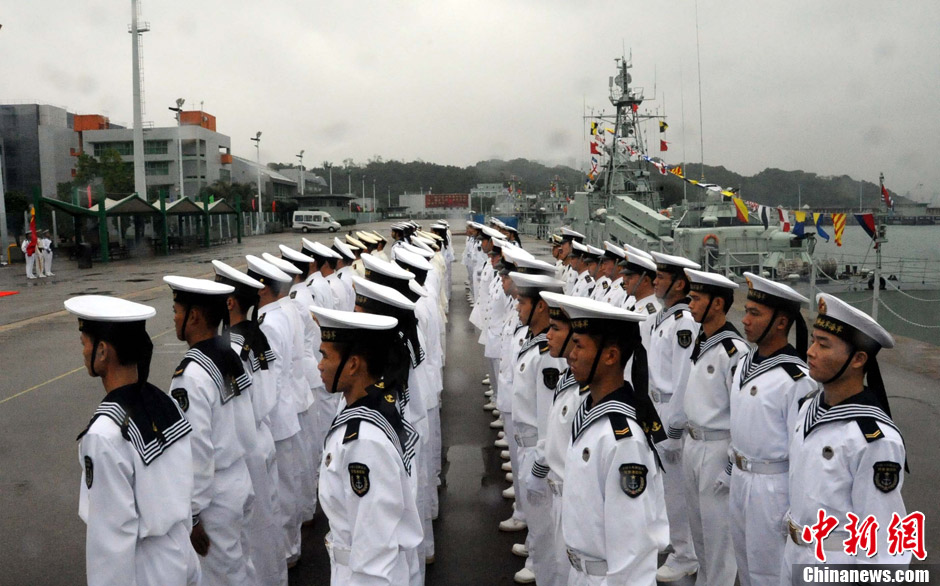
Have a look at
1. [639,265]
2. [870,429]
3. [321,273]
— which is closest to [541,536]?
[870,429]

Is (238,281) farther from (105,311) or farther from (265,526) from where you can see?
(105,311)

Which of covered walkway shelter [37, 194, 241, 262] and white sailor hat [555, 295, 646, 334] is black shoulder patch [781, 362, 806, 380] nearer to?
white sailor hat [555, 295, 646, 334]

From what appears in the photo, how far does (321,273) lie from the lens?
7934 mm

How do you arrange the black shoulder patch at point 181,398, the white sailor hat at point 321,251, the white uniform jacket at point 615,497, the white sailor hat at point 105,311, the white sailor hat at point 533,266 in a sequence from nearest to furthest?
1. the white uniform jacket at point 615,497
2. the white sailor hat at point 105,311
3. the black shoulder patch at point 181,398
4. the white sailor hat at point 533,266
5. the white sailor hat at point 321,251

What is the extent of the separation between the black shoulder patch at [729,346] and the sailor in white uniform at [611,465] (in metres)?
1.64

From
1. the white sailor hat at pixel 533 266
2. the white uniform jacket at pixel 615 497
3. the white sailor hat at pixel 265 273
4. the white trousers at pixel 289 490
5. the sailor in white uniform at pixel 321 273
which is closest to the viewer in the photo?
the white uniform jacket at pixel 615 497

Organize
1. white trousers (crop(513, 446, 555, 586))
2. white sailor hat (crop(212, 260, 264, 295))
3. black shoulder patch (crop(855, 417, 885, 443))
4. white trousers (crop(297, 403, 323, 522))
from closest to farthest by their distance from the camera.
→ 1. black shoulder patch (crop(855, 417, 885, 443))
2. white trousers (crop(513, 446, 555, 586))
3. white sailor hat (crop(212, 260, 264, 295))
4. white trousers (crop(297, 403, 323, 522))

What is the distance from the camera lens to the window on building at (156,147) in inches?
2960

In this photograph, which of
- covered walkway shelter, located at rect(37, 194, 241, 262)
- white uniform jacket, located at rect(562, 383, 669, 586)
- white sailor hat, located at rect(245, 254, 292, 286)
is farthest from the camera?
covered walkway shelter, located at rect(37, 194, 241, 262)

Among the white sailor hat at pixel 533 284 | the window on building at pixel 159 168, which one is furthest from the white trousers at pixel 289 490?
the window on building at pixel 159 168

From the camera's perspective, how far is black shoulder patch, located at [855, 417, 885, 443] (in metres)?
2.97

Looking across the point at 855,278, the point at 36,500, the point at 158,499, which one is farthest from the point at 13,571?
the point at 855,278

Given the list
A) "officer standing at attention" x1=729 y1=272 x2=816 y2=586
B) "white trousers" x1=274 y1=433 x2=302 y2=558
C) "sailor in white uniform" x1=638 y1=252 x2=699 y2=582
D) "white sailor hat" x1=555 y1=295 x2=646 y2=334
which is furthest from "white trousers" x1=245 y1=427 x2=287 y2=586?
"officer standing at attention" x1=729 y1=272 x2=816 y2=586
